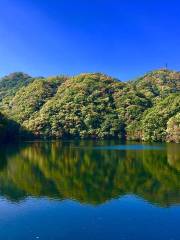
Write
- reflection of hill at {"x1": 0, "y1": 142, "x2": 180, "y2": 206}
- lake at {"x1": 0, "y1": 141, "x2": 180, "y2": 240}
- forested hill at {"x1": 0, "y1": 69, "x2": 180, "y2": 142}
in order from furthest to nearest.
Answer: forested hill at {"x1": 0, "y1": 69, "x2": 180, "y2": 142} → reflection of hill at {"x1": 0, "y1": 142, "x2": 180, "y2": 206} → lake at {"x1": 0, "y1": 141, "x2": 180, "y2": 240}

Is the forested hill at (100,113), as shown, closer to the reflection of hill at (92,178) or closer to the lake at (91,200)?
the reflection of hill at (92,178)

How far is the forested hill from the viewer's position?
452 ft

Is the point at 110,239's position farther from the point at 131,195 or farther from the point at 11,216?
the point at 131,195

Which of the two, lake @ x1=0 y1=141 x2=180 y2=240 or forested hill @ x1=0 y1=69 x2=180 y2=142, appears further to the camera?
forested hill @ x1=0 y1=69 x2=180 y2=142

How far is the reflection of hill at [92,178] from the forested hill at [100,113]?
60.0 metres

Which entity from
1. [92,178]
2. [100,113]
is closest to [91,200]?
[92,178]

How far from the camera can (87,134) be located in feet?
518

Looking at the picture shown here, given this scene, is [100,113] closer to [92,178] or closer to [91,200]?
[92,178]

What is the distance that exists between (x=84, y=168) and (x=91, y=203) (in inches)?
937

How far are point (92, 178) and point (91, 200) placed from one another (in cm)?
1291

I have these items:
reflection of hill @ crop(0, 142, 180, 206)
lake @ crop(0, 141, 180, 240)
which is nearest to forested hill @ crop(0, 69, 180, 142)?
reflection of hill @ crop(0, 142, 180, 206)

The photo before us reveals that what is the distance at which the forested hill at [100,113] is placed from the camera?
138 meters

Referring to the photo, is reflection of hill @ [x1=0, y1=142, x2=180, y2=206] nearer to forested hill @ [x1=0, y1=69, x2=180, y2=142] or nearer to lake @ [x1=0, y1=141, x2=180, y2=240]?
lake @ [x1=0, y1=141, x2=180, y2=240]

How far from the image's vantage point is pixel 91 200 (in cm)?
3738
